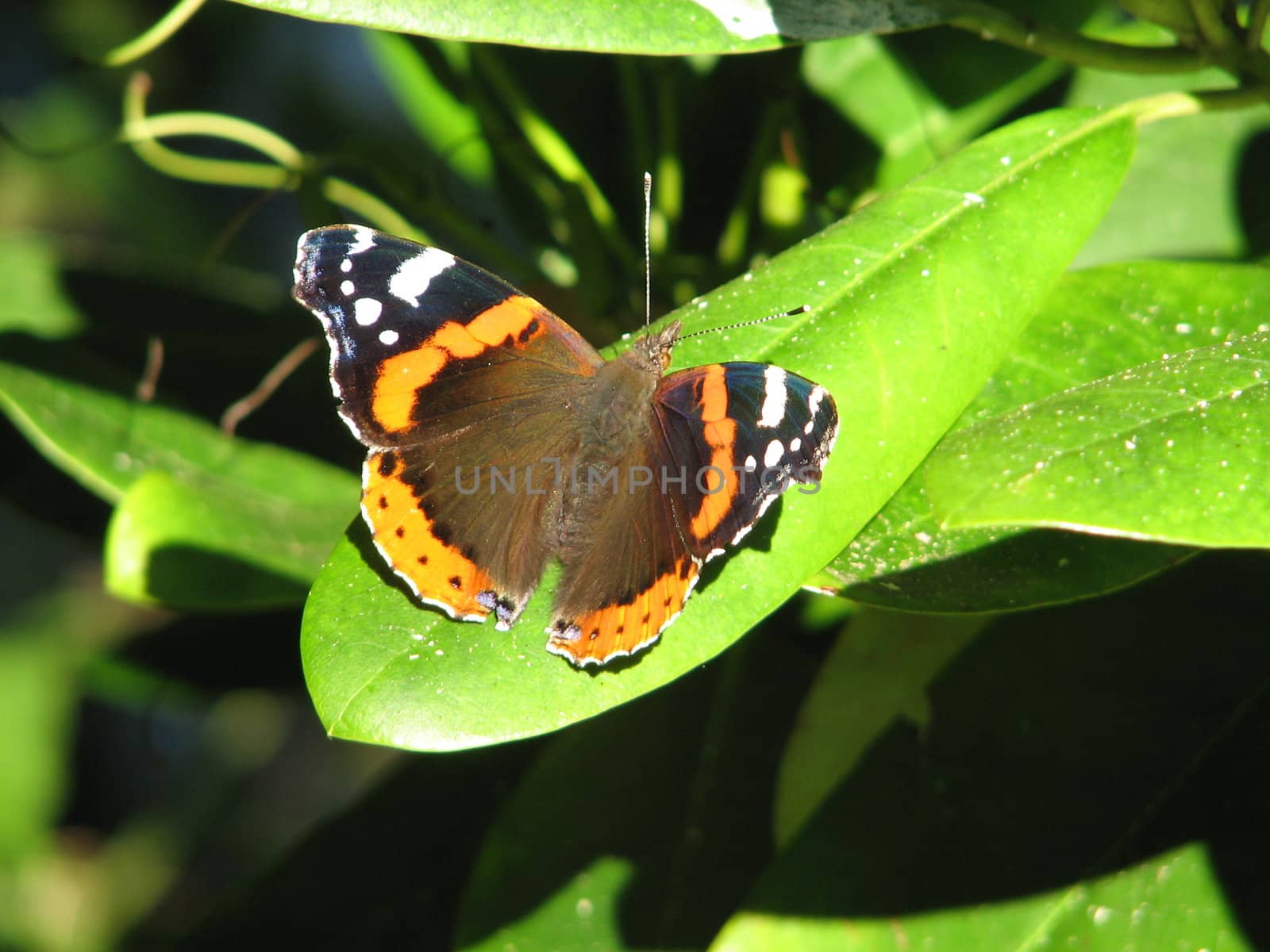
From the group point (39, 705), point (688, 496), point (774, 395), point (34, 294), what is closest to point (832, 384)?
point (774, 395)

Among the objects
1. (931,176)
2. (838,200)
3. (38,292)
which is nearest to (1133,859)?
(931,176)

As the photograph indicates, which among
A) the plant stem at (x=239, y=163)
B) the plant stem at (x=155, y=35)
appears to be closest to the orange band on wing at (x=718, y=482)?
the plant stem at (x=239, y=163)

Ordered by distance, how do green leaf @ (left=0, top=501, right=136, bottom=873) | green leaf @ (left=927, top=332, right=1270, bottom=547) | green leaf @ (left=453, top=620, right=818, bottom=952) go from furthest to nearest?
green leaf @ (left=0, top=501, right=136, bottom=873) → green leaf @ (left=453, top=620, right=818, bottom=952) → green leaf @ (left=927, top=332, right=1270, bottom=547)

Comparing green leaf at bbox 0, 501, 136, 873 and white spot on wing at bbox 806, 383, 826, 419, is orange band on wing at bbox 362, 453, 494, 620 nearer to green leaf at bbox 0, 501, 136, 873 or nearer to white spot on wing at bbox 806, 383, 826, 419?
white spot on wing at bbox 806, 383, 826, 419

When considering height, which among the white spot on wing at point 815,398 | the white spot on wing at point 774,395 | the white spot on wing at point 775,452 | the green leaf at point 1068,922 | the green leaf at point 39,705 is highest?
the white spot on wing at point 815,398

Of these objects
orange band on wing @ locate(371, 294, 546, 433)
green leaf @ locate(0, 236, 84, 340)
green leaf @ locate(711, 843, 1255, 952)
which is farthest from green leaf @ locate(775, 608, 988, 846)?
green leaf @ locate(0, 236, 84, 340)

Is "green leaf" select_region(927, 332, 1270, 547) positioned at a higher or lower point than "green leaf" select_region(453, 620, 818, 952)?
higher

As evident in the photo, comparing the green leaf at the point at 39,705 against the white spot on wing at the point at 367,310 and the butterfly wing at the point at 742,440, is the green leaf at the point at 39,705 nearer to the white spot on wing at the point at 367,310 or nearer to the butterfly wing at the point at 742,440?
the white spot on wing at the point at 367,310
